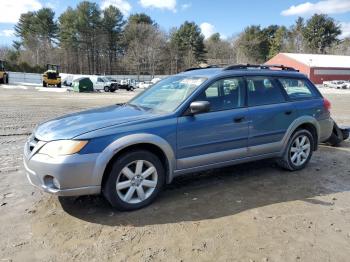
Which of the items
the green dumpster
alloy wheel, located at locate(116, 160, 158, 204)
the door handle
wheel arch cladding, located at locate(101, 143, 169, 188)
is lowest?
alloy wheel, located at locate(116, 160, 158, 204)

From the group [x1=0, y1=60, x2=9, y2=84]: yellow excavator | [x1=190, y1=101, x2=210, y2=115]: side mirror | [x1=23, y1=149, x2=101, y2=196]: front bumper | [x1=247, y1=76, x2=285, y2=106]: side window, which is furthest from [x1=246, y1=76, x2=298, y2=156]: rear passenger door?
[x1=0, y1=60, x2=9, y2=84]: yellow excavator

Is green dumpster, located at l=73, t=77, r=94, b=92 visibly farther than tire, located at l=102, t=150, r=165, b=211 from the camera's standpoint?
Yes

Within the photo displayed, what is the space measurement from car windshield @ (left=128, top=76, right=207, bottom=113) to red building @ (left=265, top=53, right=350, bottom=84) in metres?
60.0

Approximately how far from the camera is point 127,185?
415 cm

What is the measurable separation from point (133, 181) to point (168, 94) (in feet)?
4.70

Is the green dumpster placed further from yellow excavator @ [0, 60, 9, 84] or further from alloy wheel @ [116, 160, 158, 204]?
alloy wheel @ [116, 160, 158, 204]

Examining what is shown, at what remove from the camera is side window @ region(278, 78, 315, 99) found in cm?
574

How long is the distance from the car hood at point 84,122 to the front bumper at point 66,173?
0.26 meters

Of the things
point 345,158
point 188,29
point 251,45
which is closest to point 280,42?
point 251,45

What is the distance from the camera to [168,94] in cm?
503

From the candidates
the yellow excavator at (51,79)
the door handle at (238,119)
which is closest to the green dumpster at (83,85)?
the yellow excavator at (51,79)

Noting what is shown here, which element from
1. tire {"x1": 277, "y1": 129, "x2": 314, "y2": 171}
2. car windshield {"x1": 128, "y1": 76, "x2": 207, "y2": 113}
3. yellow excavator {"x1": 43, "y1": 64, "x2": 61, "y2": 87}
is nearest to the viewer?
car windshield {"x1": 128, "y1": 76, "x2": 207, "y2": 113}

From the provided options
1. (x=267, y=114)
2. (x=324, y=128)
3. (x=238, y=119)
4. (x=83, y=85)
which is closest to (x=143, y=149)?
(x=238, y=119)

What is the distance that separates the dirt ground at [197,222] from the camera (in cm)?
336
